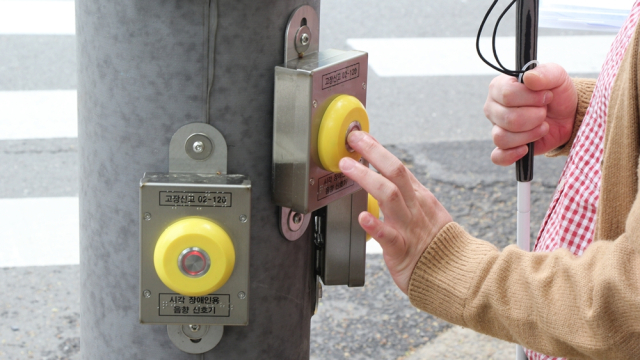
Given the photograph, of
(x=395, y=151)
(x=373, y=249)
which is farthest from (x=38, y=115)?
(x=373, y=249)

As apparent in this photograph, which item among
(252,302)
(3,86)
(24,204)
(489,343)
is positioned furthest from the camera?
(3,86)

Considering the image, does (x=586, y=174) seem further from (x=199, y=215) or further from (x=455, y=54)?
(x=455, y=54)

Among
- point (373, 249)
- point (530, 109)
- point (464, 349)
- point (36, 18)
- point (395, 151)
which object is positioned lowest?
point (464, 349)

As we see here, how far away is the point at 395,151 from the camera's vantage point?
493 cm

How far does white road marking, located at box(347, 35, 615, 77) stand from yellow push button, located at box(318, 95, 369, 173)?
15.7ft

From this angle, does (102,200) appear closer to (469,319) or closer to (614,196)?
(469,319)

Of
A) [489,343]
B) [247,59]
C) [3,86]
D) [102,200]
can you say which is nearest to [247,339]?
[102,200]

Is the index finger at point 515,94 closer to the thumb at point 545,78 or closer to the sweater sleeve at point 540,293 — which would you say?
the thumb at point 545,78

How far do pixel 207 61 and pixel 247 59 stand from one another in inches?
2.3

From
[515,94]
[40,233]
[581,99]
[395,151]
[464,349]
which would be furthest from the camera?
[395,151]

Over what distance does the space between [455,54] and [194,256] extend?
5457mm

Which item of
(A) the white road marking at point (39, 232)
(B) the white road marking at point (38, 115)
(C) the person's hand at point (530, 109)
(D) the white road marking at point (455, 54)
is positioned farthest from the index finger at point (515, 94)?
(D) the white road marking at point (455, 54)

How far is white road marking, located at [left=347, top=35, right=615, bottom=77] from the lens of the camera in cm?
605

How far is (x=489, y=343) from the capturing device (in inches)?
133
